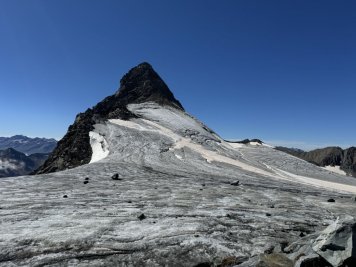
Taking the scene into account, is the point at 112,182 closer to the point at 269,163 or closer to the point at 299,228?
the point at 299,228

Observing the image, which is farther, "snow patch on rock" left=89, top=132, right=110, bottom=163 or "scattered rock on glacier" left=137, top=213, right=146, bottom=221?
"snow patch on rock" left=89, top=132, right=110, bottom=163

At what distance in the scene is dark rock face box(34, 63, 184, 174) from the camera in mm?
51803

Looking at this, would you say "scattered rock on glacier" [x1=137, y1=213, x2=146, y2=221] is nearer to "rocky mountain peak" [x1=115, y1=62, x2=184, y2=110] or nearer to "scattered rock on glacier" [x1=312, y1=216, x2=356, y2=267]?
"scattered rock on glacier" [x1=312, y1=216, x2=356, y2=267]

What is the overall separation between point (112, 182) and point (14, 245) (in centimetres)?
1167

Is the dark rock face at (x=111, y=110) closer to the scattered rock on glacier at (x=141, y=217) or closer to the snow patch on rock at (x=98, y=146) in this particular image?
the snow patch on rock at (x=98, y=146)

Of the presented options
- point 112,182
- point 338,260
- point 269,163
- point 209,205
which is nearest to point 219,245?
point 338,260

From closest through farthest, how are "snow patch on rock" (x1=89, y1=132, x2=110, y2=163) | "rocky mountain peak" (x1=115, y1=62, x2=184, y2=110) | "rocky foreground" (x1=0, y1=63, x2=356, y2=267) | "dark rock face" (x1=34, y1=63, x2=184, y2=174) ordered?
"rocky foreground" (x1=0, y1=63, x2=356, y2=267) < "snow patch on rock" (x1=89, y1=132, x2=110, y2=163) < "dark rock face" (x1=34, y1=63, x2=184, y2=174) < "rocky mountain peak" (x1=115, y1=62, x2=184, y2=110)

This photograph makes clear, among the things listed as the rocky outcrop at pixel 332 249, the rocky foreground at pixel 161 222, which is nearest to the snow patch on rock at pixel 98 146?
the rocky foreground at pixel 161 222

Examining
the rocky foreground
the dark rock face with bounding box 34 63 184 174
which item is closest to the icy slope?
the dark rock face with bounding box 34 63 184 174

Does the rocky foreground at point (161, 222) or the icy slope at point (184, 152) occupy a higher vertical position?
the icy slope at point (184, 152)

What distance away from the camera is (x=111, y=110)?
77.1 m

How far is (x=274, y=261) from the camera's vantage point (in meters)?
8.55

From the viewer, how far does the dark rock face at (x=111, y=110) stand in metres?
51.8

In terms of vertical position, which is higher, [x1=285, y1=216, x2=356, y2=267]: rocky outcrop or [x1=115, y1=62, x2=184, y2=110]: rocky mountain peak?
[x1=115, y1=62, x2=184, y2=110]: rocky mountain peak
